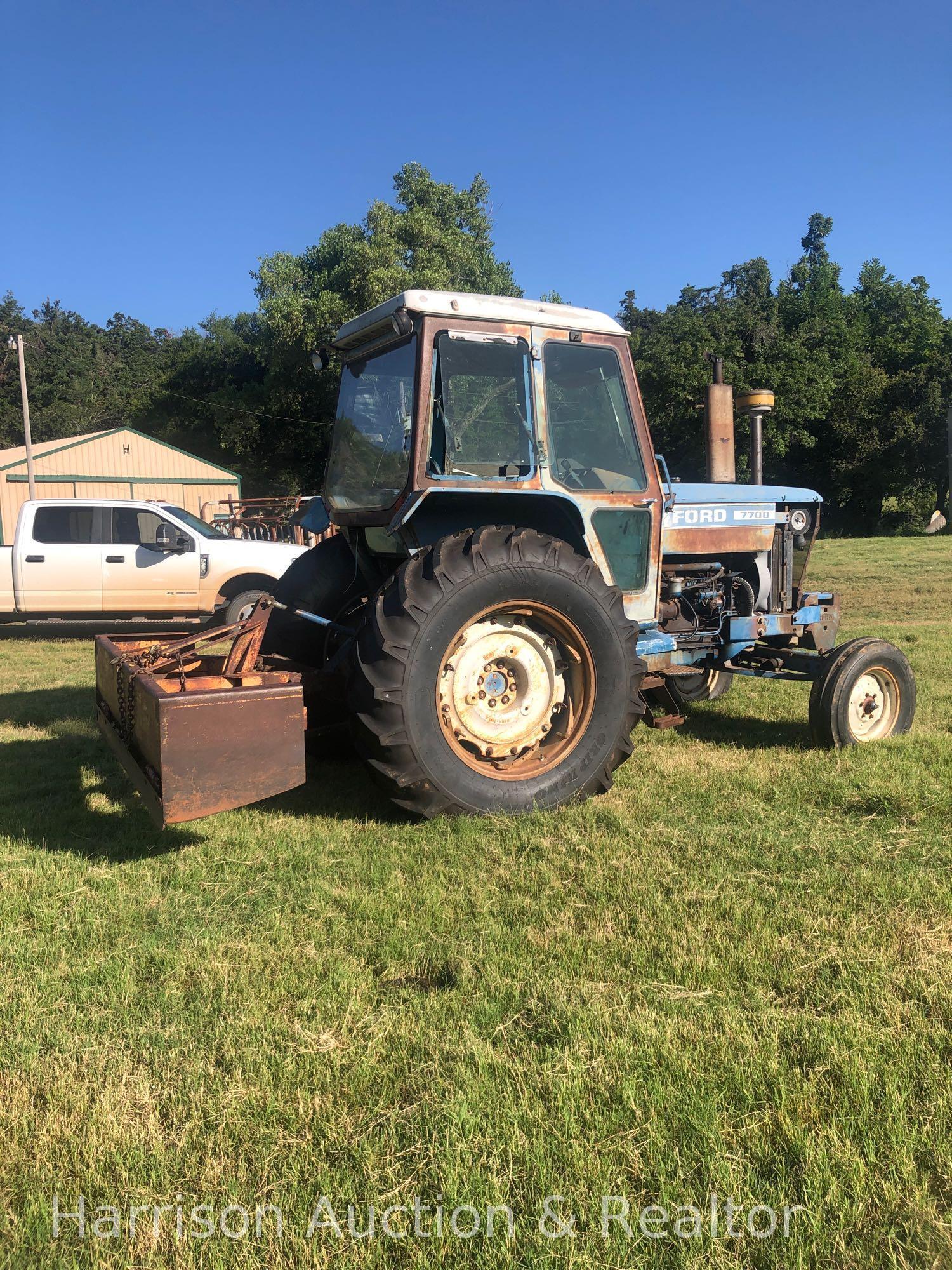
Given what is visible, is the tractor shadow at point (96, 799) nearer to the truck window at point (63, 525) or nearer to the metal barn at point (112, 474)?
the truck window at point (63, 525)

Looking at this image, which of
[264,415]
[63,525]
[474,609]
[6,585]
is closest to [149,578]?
[63,525]

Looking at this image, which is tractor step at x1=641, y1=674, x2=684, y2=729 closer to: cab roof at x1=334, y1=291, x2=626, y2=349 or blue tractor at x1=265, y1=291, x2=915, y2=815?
blue tractor at x1=265, y1=291, x2=915, y2=815

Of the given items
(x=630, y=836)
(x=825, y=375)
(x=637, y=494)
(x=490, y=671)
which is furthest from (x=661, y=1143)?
(x=825, y=375)

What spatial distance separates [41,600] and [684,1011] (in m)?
10.6

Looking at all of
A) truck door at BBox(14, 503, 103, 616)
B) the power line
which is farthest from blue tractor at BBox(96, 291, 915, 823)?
the power line

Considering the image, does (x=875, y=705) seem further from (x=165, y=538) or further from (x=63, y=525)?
(x=63, y=525)

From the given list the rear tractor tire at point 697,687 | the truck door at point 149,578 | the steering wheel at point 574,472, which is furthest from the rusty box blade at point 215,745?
the truck door at point 149,578

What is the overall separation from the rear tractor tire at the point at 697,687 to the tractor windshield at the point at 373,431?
9.27ft

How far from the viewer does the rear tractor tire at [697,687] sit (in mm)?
6824

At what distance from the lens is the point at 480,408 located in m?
4.56

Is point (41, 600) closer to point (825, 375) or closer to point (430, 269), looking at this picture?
point (430, 269)

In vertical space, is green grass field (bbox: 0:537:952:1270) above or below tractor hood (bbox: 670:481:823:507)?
below

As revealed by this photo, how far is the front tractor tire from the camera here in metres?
3.96

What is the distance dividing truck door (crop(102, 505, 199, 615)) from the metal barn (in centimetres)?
1808
